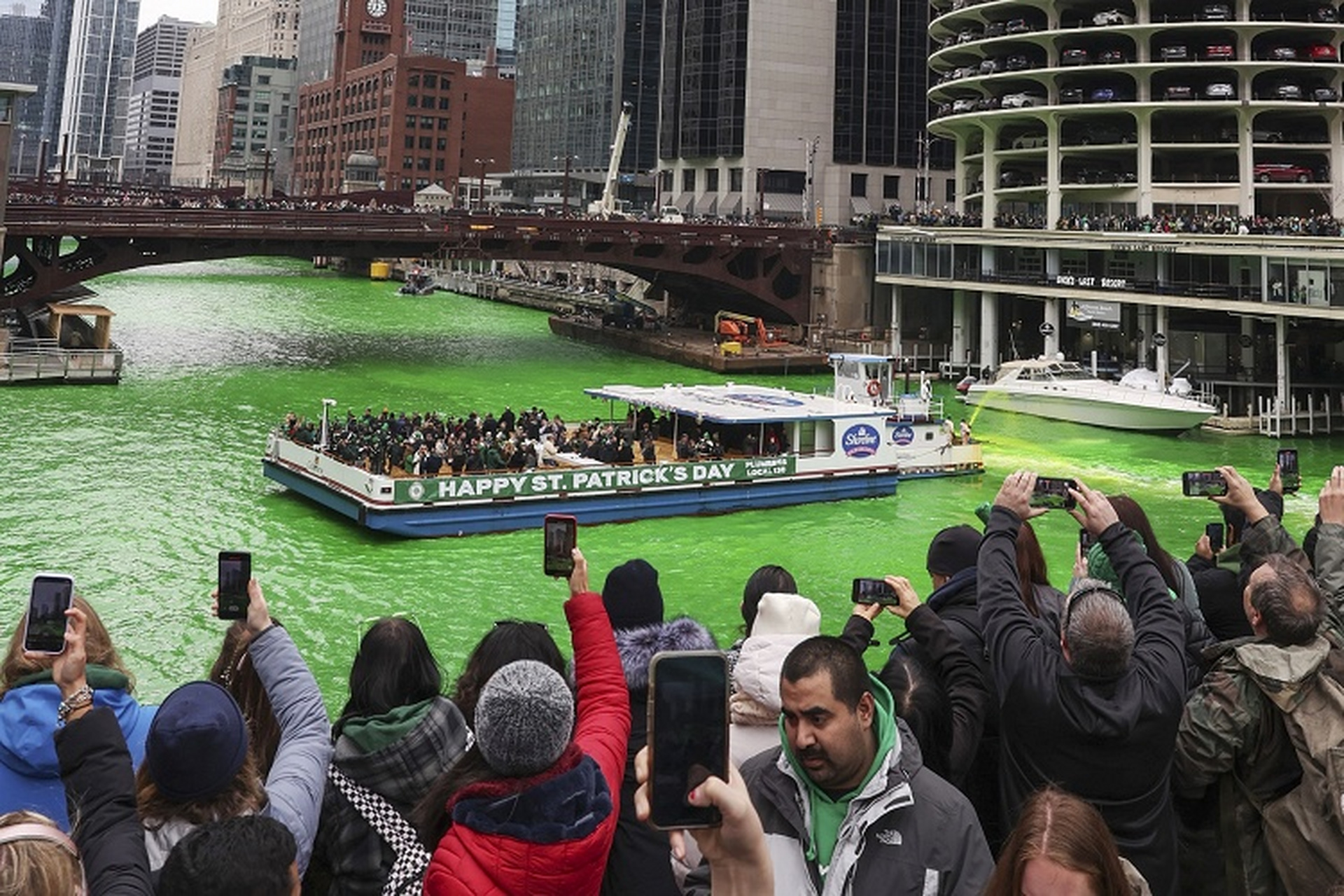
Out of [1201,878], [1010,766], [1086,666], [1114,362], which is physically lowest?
[1201,878]

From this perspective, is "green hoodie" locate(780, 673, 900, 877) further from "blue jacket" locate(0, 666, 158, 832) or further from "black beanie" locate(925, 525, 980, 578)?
"black beanie" locate(925, 525, 980, 578)

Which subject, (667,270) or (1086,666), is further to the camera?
(667,270)

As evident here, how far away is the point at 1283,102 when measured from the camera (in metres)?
55.7

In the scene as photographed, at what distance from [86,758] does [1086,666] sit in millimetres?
3743

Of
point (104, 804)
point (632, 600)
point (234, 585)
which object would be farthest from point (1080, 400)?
point (104, 804)

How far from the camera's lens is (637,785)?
4.88 m

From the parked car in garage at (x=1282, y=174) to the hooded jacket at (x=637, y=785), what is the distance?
64.0 meters

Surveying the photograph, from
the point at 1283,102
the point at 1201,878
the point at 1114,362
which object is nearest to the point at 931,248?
the point at 1114,362

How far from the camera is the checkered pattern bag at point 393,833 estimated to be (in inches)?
168

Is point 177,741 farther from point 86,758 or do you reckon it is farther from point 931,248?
point 931,248

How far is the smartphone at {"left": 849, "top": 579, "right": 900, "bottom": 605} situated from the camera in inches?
213

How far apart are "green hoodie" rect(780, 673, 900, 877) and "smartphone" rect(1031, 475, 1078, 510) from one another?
9.01 ft

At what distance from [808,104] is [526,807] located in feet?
327

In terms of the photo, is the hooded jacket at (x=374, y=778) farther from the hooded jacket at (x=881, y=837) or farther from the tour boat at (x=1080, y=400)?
the tour boat at (x=1080, y=400)
